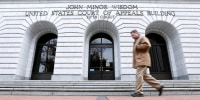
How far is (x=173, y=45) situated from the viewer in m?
15.3

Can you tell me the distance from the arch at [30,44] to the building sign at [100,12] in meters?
1.16

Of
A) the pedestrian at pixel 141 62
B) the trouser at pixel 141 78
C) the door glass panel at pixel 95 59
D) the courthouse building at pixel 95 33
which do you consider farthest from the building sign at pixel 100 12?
the trouser at pixel 141 78

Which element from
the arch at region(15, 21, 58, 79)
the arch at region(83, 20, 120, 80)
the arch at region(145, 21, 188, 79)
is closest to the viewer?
the arch at region(145, 21, 188, 79)

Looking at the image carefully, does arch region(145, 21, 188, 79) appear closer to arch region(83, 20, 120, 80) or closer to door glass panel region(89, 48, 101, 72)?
arch region(83, 20, 120, 80)

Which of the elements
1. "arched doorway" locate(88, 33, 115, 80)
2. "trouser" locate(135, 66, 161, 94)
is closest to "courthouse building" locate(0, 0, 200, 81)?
"arched doorway" locate(88, 33, 115, 80)

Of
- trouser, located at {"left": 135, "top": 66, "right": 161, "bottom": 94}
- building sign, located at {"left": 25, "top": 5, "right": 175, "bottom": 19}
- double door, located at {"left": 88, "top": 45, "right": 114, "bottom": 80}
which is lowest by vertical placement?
trouser, located at {"left": 135, "top": 66, "right": 161, "bottom": 94}

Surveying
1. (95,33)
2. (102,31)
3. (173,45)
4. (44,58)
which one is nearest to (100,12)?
(102,31)

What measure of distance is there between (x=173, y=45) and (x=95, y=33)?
756 centimetres

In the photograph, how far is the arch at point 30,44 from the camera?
46.1 feet

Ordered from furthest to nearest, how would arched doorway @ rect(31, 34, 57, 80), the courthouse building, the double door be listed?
arched doorway @ rect(31, 34, 57, 80)
the double door
the courthouse building

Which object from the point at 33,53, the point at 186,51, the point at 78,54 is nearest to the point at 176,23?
the point at 186,51

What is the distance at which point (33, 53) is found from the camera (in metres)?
15.4

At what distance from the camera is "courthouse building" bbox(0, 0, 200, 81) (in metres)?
13.6

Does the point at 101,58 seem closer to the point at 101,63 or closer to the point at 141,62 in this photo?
the point at 101,63
